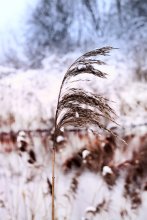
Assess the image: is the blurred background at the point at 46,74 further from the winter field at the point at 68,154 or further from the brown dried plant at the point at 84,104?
the brown dried plant at the point at 84,104

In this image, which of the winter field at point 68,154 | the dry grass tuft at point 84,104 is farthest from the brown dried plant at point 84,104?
the winter field at point 68,154

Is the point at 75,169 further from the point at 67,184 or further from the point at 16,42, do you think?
the point at 16,42

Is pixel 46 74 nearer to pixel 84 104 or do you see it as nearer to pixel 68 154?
pixel 84 104

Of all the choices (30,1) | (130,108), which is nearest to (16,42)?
(30,1)

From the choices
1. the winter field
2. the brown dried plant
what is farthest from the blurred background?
the brown dried plant

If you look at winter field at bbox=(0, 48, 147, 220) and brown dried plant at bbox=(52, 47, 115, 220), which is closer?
brown dried plant at bbox=(52, 47, 115, 220)

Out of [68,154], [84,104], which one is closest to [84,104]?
[84,104]

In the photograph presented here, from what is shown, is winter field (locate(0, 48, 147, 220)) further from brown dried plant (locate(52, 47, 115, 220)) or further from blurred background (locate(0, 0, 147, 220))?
brown dried plant (locate(52, 47, 115, 220))

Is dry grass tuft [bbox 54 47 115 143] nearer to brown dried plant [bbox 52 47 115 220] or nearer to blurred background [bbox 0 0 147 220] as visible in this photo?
brown dried plant [bbox 52 47 115 220]
